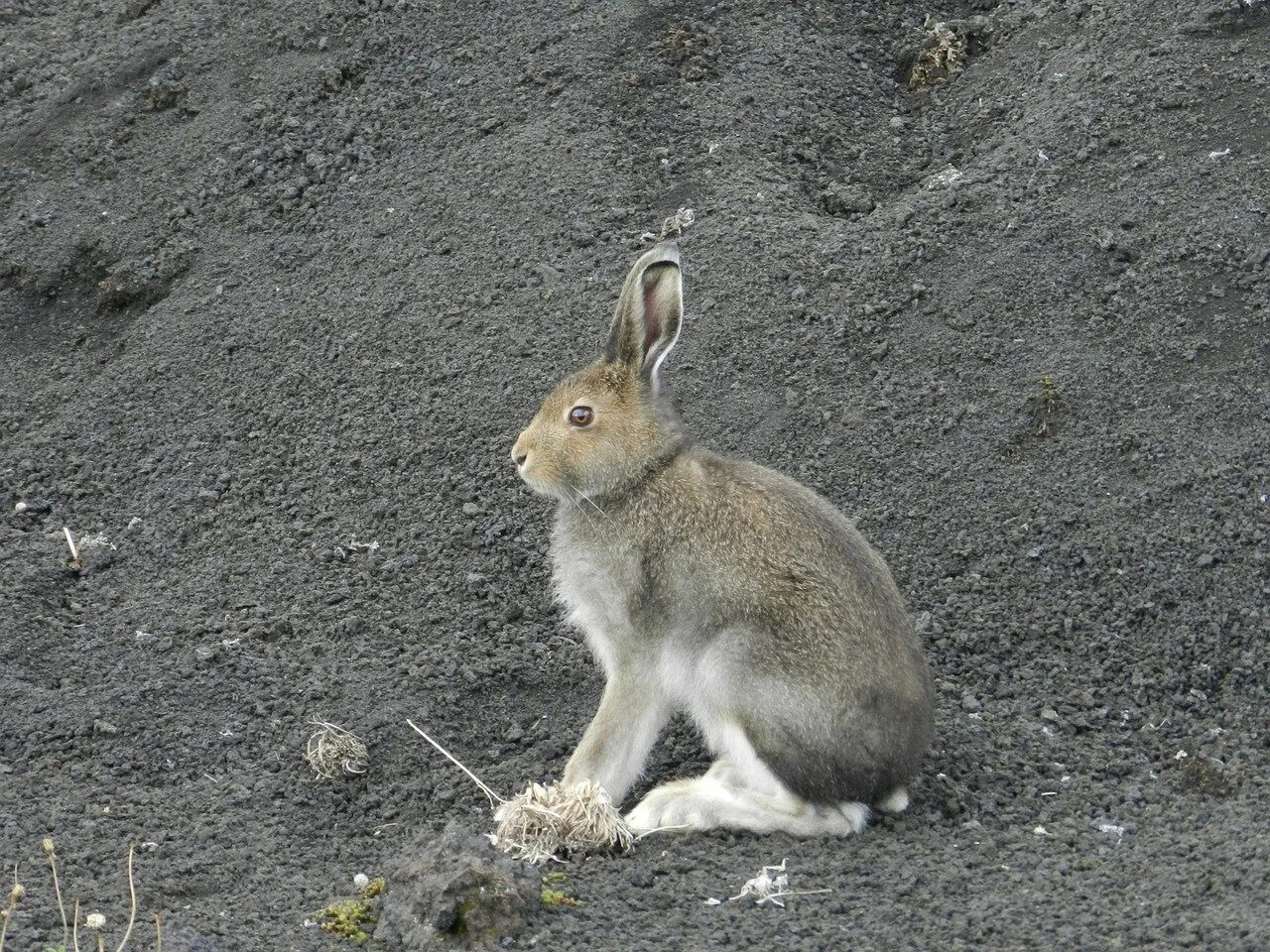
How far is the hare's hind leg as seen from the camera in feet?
21.6

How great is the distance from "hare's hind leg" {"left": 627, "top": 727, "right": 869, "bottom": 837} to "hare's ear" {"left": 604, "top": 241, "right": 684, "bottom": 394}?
160 centimetres

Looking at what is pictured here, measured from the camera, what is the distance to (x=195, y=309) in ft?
36.4

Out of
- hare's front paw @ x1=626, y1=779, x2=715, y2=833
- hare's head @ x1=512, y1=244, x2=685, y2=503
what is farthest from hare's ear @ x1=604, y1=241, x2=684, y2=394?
hare's front paw @ x1=626, y1=779, x2=715, y2=833

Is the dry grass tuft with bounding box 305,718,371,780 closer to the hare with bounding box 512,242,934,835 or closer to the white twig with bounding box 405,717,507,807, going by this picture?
the white twig with bounding box 405,717,507,807

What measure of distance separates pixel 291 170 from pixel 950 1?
4.96 m

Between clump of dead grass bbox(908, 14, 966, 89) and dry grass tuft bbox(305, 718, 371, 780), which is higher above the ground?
clump of dead grass bbox(908, 14, 966, 89)

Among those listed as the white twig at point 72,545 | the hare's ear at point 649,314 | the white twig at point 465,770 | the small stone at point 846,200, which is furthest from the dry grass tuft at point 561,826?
the small stone at point 846,200

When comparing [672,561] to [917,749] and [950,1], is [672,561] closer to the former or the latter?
[917,749]

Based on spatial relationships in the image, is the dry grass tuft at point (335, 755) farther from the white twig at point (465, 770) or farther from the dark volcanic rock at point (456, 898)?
the dark volcanic rock at point (456, 898)

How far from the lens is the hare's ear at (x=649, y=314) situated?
6.92 m

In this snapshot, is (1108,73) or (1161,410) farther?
(1108,73)

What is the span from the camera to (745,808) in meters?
6.59

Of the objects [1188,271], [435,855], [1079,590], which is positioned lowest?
[1079,590]

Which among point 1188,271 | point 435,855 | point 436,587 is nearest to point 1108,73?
point 1188,271
